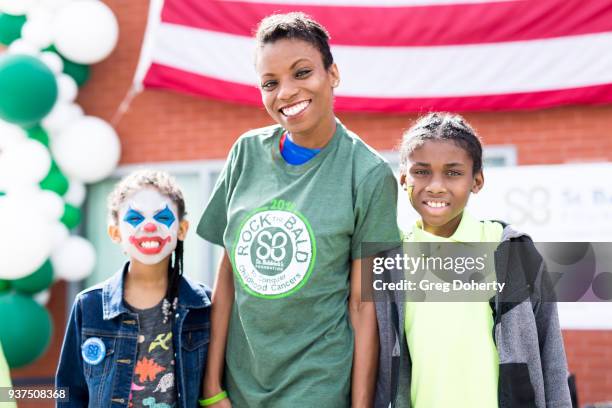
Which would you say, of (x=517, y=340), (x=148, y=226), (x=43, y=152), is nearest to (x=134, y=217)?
(x=148, y=226)


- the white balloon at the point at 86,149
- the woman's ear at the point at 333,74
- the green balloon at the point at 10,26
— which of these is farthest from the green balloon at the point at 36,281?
the woman's ear at the point at 333,74

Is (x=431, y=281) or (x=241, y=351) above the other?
(x=431, y=281)

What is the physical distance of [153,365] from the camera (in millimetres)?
2475

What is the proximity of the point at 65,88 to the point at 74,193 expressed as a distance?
0.80 m

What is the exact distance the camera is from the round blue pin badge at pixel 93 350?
2486 millimetres

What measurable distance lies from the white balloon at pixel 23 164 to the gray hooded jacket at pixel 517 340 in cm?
350

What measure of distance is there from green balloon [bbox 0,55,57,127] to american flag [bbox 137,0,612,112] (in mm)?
769

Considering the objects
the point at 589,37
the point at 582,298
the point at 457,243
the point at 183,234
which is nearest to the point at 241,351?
the point at 183,234

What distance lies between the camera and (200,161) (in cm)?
577

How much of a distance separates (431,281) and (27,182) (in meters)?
3.57

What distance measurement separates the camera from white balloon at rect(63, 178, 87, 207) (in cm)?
543

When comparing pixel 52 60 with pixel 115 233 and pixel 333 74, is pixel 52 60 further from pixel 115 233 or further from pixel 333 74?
pixel 333 74

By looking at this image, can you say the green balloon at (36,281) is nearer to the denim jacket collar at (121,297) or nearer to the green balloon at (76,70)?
the green balloon at (76,70)

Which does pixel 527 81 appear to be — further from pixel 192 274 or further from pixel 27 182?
pixel 27 182
